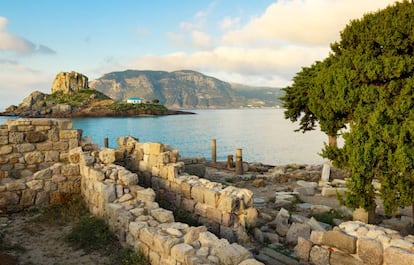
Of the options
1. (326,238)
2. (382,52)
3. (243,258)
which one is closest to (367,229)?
(326,238)

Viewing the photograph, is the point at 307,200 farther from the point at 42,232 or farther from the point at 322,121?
the point at 42,232

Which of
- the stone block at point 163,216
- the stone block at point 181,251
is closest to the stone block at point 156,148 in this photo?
the stone block at point 163,216

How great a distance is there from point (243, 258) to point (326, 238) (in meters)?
1.68

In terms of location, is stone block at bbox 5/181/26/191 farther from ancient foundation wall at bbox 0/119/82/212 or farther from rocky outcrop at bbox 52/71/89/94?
rocky outcrop at bbox 52/71/89/94

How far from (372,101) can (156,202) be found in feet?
33.7

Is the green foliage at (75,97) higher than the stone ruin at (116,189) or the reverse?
higher

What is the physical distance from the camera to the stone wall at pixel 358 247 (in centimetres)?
492

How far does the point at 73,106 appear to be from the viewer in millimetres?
105312

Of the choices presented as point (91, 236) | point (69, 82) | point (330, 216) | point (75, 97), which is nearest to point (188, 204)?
point (91, 236)

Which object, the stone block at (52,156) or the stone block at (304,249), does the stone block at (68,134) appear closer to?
the stone block at (52,156)

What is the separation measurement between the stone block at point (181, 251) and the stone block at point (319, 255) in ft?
7.57

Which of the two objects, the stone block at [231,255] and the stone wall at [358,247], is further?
the stone block at [231,255]

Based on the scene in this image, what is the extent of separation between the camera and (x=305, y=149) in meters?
41.1

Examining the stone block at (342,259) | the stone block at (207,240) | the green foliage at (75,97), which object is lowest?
the stone block at (342,259)
